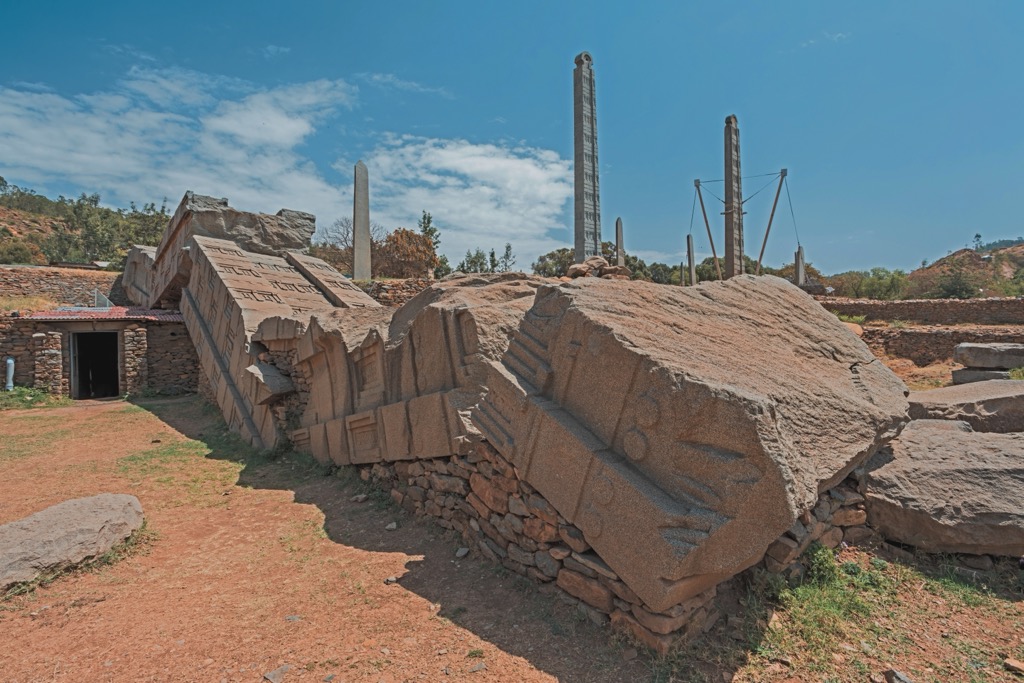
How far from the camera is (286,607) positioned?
3203mm

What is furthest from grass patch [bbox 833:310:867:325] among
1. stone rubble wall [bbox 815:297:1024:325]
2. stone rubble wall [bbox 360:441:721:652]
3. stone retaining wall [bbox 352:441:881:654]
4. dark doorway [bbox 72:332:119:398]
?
dark doorway [bbox 72:332:119:398]

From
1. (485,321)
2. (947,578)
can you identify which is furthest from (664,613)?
(485,321)

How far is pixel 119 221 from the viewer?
112 feet

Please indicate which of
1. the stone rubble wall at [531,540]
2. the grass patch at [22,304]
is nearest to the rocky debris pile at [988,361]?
the stone rubble wall at [531,540]

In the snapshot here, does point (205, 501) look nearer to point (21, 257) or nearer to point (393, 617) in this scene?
point (393, 617)

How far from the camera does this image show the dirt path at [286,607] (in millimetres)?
2584

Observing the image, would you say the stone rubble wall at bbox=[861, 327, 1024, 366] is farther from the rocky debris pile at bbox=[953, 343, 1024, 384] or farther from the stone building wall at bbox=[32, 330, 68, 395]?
the stone building wall at bbox=[32, 330, 68, 395]

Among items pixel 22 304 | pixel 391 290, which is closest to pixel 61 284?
pixel 22 304

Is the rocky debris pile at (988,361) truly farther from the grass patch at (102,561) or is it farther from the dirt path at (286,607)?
the grass patch at (102,561)

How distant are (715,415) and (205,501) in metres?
5.06

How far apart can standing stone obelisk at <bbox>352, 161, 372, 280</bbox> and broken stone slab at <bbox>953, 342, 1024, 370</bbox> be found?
43.2 feet

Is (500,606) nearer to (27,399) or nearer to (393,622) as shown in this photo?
(393,622)

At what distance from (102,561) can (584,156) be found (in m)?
9.41

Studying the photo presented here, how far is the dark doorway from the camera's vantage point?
1397cm
